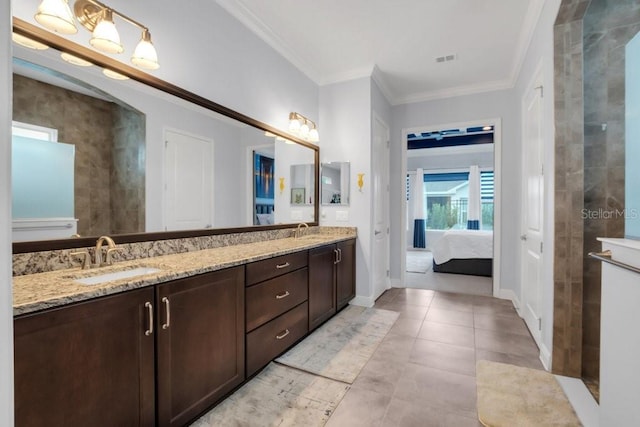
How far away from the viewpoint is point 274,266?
2162 mm

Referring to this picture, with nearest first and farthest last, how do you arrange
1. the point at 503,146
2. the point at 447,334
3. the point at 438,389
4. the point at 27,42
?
the point at 27,42
the point at 438,389
the point at 447,334
the point at 503,146

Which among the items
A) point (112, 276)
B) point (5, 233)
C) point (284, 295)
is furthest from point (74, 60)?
point (284, 295)

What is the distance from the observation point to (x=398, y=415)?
170 centimetres

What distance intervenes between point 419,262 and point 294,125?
461 cm

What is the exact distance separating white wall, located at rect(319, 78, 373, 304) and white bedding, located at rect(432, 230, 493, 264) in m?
2.41

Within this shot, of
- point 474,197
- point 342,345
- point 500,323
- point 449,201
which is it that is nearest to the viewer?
point 342,345

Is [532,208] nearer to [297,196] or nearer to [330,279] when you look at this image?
[330,279]

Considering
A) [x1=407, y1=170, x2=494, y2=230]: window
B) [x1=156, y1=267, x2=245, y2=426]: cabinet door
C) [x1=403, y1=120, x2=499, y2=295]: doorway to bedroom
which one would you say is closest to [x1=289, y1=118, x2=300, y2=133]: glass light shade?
[x1=156, y1=267, x2=245, y2=426]: cabinet door

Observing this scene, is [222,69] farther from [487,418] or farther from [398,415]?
[487,418]

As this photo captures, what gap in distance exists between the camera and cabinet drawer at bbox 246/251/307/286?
6.39ft

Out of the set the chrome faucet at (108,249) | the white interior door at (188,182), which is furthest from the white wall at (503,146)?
the chrome faucet at (108,249)

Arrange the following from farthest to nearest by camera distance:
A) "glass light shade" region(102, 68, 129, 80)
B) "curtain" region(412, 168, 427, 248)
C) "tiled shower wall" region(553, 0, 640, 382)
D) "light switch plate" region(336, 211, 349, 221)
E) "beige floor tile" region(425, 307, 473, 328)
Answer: "curtain" region(412, 168, 427, 248) → "light switch plate" region(336, 211, 349, 221) → "beige floor tile" region(425, 307, 473, 328) → "tiled shower wall" region(553, 0, 640, 382) → "glass light shade" region(102, 68, 129, 80)

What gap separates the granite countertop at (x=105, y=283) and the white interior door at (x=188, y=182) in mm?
255

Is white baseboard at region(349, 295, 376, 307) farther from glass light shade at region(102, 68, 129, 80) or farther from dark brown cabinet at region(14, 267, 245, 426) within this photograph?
glass light shade at region(102, 68, 129, 80)
